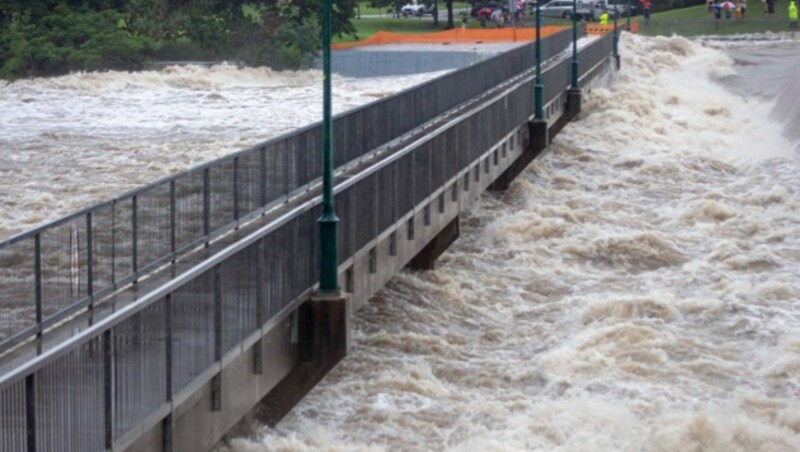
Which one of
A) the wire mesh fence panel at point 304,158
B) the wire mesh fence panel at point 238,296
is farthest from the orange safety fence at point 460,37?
the wire mesh fence panel at point 238,296

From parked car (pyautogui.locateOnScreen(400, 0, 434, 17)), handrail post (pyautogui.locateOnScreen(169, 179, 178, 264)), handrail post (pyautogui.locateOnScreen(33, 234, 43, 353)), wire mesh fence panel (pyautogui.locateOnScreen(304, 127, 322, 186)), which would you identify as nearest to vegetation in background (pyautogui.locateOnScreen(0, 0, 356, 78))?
parked car (pyautogui.locateOnScreen(400, 0, 434, 17))

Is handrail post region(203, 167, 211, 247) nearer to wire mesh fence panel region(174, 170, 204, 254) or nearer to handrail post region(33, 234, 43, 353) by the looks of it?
wire mesh fence panel region(174, 170, 204, 254)

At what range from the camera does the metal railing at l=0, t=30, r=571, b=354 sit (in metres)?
13.9

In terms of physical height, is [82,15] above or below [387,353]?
above

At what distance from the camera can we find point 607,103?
51.8m

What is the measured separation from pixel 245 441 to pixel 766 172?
26640mm

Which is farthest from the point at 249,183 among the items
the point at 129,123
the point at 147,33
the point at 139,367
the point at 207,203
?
the point at 147,33

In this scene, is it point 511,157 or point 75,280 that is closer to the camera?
point 75,280

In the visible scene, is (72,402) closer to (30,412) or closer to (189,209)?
(30,412)

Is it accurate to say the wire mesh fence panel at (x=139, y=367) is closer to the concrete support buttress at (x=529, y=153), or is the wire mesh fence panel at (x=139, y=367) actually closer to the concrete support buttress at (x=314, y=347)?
the concrete support buttress at (x=314, y=347)

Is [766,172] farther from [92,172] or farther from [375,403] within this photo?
[375,403]

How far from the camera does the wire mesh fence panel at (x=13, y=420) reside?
33.2 feet

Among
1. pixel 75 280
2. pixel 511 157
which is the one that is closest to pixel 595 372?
pixel 75 280

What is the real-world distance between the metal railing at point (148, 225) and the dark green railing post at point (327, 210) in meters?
1.74
